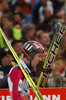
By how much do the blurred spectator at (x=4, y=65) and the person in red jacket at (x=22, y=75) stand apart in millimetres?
1376

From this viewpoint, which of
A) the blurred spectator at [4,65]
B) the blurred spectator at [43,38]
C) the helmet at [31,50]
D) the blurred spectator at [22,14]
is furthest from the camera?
the blurred spectator at [22,14]

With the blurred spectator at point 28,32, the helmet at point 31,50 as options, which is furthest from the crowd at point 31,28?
the helmet at point 31,50

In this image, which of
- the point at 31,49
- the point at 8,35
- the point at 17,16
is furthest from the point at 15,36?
the point at 31,49

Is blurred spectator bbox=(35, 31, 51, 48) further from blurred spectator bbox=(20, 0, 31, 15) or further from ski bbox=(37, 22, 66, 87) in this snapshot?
blurred spectator bbox=(20, 0, 31, 15)

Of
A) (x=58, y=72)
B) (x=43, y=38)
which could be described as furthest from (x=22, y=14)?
(x=58, y=72)

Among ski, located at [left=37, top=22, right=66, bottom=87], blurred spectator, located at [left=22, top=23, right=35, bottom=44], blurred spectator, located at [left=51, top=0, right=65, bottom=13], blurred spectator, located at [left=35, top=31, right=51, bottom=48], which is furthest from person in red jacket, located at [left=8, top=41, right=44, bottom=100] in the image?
blurred spectator, located at [left=51, top=0, right=65, bottom=13]

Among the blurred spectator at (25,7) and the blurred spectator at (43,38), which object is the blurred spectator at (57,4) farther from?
the blurred spectator at (43,38)

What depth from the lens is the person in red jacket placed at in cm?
412

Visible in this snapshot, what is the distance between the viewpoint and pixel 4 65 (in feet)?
20.5

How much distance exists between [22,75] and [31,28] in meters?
4.76

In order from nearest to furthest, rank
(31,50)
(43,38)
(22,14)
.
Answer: (31,50) < (43,38) < (22,14)

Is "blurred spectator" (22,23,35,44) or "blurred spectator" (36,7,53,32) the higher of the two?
"blurred spectator" (36,7,53,32)

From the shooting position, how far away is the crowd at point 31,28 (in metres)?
6.15

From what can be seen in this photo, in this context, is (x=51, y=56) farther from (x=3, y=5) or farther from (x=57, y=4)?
(x=57, y=4)
